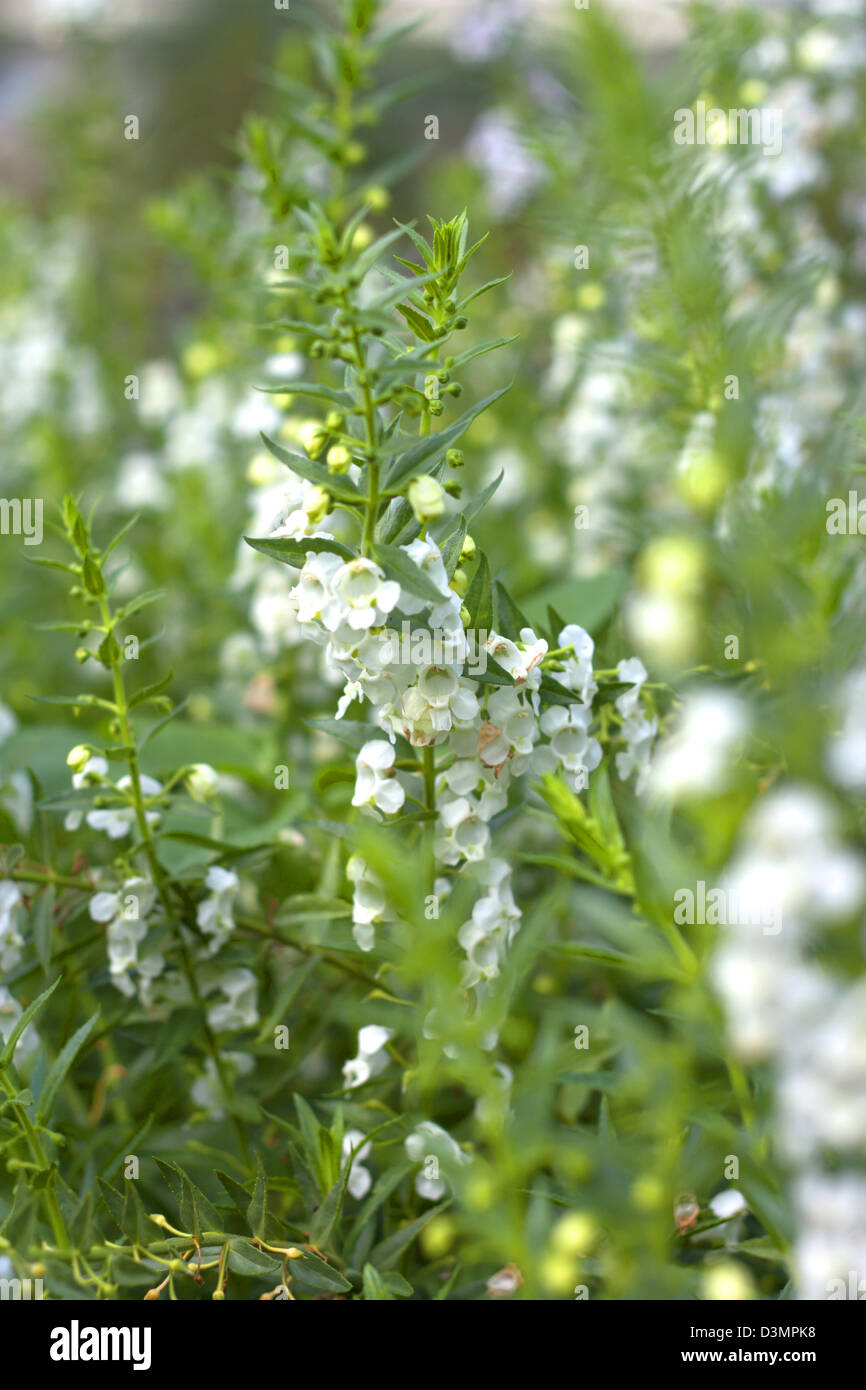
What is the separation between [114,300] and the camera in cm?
300

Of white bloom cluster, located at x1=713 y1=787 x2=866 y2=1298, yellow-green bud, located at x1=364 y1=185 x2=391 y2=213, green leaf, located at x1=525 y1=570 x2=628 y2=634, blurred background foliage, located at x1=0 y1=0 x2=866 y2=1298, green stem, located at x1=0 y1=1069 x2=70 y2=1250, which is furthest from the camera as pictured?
green leaf, located at x1=525 y1=570 x2=628 y2=634

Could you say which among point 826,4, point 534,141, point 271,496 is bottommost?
point 271,496

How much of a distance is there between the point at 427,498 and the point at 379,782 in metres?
0.21

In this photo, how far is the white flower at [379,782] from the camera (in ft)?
2.69

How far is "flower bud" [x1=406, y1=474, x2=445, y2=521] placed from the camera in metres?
0.73

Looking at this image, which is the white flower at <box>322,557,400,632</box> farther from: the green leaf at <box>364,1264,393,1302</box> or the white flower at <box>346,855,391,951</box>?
the green leaf at <box>364,1264,393,1302</box>

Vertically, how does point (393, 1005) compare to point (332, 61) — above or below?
below

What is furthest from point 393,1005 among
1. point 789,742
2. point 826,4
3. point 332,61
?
point 826,4

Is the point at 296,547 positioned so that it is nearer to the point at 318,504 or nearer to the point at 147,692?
the point at 318,504

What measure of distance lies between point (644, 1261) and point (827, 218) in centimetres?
197

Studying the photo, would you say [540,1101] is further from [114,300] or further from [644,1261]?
[114,300]

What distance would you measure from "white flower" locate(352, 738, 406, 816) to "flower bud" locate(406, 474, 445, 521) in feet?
0.55

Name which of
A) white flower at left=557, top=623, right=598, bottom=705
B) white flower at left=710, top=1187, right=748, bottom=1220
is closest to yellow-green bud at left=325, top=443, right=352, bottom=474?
white flower at left=557, top=623, right=598, bottom=705
